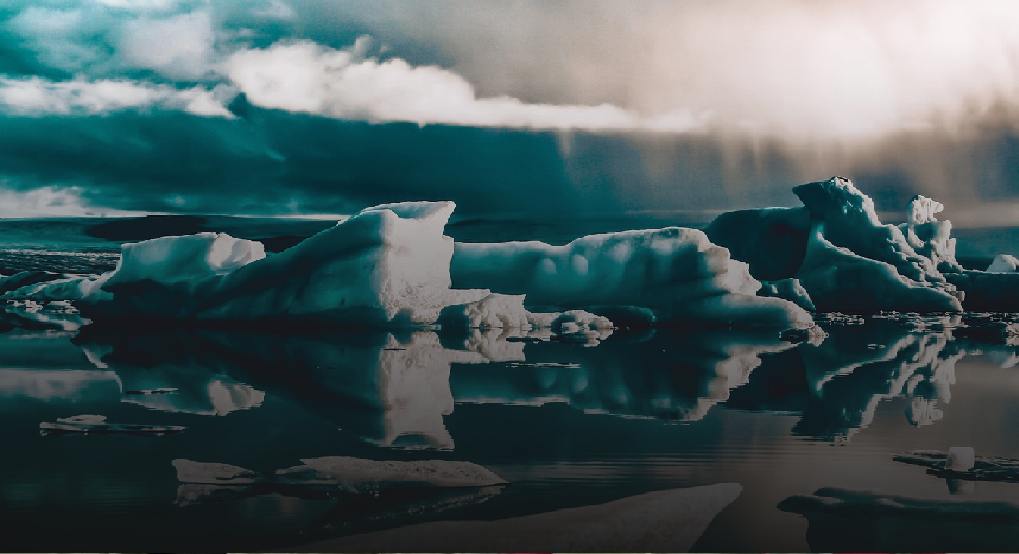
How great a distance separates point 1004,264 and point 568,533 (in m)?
17.9

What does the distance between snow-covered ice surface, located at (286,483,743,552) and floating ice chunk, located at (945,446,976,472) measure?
89cm

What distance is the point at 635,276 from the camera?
33.6 feet

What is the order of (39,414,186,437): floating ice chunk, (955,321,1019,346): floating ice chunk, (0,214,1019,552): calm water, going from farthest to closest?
1. (955,321,1019,346): floating ice chunk
2. (39,414,186,437): floating ice chunk
3. (0,214,1019,552): calm water

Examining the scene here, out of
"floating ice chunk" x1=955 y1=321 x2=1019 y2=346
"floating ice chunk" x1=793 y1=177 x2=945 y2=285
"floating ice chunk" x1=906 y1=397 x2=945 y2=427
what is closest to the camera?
"floating ice chunk" x1=906 y1=397 x2=945 y2=427

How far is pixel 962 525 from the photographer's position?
83.6 inches

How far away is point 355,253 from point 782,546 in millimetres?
6651

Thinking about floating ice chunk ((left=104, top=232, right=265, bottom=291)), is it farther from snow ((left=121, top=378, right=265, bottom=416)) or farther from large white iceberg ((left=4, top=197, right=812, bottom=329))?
snow ((left=121, top=378, right=265, bottom=416))

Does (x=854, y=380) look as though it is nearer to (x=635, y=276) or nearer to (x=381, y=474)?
(x=381, y=474)

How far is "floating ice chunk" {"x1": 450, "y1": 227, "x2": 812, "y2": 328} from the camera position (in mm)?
9789

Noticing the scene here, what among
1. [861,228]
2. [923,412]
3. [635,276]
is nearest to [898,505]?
[923,412]

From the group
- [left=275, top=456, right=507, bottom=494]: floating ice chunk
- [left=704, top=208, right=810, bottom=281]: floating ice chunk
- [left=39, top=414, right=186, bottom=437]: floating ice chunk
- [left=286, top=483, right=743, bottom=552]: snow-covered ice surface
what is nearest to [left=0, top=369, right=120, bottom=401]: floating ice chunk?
[left=39, top=414, right=186, bottom=437]: floating ice chunk

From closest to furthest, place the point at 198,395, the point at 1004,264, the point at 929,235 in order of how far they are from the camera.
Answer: the point at 198,395 → the point at 929,235 → the point at 1004,264

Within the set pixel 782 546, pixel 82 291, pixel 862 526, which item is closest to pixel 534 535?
pixel 782 546

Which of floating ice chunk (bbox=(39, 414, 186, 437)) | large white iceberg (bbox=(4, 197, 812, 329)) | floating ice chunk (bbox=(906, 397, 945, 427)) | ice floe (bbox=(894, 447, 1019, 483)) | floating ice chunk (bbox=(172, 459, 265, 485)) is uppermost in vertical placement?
large white iceberg (bbox=(4, 197, 812, 329))
